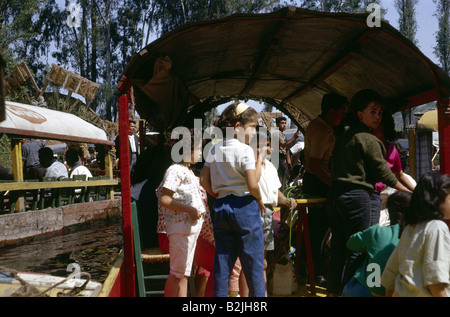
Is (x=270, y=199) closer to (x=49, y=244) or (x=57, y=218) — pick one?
(x=49, y=244)

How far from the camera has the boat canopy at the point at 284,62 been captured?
448cm

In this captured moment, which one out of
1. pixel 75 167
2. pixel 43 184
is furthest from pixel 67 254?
pixel 75 167

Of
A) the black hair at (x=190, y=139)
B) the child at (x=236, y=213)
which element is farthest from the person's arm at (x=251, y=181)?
the black hair at (x=190, y=139)

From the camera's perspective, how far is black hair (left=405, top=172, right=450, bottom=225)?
298cm

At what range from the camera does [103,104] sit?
44219mm

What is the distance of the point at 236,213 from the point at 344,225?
117 cm

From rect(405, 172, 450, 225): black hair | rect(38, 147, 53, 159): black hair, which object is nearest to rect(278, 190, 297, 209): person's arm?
rect(405, 172, 450, 225): black hair

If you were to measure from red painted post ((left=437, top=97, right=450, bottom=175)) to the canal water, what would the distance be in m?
4.85

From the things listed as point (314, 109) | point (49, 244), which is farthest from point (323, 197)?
point (49, 244)

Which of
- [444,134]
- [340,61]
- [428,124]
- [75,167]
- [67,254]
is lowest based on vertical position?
[67,254]

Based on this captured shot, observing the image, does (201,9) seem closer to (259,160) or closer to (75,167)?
(75,167)

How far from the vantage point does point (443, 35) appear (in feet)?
173
